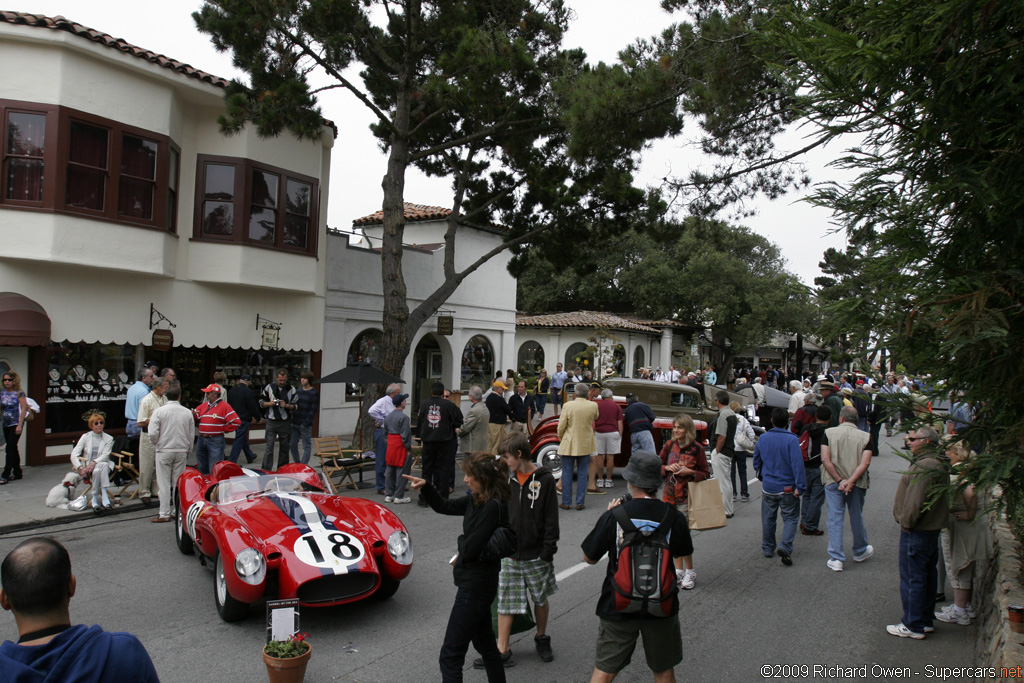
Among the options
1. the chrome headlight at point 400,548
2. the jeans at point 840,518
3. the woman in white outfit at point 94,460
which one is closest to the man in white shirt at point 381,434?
the woman in white outfit at point 94,460

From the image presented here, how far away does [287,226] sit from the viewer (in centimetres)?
1489

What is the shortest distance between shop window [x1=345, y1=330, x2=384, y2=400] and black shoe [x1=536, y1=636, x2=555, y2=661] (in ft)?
41.0

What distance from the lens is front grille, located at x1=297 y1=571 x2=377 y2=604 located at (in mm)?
5184

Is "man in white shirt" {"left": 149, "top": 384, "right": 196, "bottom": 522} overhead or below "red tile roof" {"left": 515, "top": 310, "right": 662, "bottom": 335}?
below

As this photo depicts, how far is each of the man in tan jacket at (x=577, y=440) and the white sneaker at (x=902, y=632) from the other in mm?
4735

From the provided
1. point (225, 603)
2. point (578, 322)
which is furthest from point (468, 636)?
point (578, 322)

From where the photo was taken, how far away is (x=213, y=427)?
9.60 m

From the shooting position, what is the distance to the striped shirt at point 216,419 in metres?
9.60

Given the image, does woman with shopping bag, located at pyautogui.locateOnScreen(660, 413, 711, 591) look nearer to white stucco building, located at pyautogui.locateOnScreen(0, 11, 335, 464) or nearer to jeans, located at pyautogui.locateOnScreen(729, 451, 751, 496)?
jeans, located at pyautogui.locateOnScreen(729, 451, 751, 496)

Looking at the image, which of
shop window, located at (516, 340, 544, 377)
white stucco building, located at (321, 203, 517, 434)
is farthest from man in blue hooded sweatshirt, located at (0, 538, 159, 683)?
shop window, located at (516, 340, 544, 377)

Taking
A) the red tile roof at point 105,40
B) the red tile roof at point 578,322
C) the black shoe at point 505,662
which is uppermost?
Result: the red tile roof at point 105,40

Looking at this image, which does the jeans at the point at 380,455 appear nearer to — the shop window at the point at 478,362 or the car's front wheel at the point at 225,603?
the car's front wheel at the point at 225,603

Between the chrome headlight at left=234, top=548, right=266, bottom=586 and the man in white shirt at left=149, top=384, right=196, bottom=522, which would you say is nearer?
the chrome headlight at left=234, top=548, right=266, bottom=586

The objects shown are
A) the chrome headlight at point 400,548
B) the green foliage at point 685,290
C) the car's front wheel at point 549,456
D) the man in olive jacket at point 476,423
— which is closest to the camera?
the chrome headlight at point 400,548
